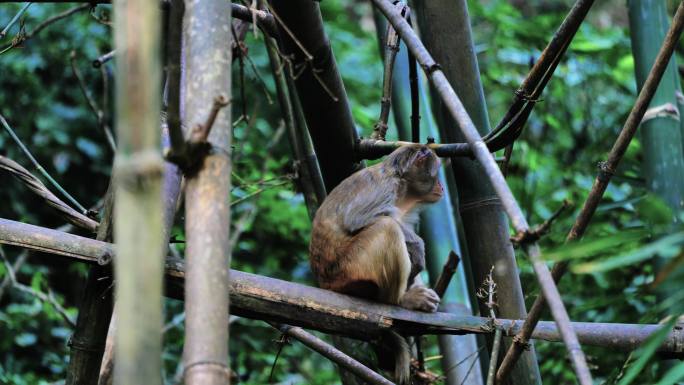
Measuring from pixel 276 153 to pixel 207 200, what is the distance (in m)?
7.52

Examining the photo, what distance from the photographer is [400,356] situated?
15.4 feet

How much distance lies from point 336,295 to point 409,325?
40 centimetres

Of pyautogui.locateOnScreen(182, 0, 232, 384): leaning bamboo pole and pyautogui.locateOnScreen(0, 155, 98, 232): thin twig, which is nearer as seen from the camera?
pyautogui.locateOnScreen(182, 0, 232, 384): leaning bamboo pole

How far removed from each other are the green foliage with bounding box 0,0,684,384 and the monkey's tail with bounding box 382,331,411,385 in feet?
8.34

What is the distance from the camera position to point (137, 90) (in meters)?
→ 1.62

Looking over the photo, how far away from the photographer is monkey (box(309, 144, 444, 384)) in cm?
517

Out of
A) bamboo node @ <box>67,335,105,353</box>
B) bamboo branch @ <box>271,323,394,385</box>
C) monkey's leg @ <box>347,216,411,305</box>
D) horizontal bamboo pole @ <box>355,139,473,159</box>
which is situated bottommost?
bamboo node @ <box>67,335,105,353</box>

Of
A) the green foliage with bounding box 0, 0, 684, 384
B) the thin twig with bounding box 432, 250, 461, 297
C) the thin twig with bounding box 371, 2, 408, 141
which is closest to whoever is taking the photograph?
the thin twig with bounding box 432, 250, 461, 297

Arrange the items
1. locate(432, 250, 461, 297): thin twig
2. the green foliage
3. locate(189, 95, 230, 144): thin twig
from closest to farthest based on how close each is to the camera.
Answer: locate(189, 95, 230, 144): thin twig, locate(432, 250, 461, 297): thin twig, the green foliage

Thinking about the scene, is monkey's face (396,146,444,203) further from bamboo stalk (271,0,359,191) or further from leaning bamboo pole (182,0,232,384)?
leaning bamboo pole (182,0,232,384)

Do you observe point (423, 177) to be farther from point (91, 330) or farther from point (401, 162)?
point (91, 330)

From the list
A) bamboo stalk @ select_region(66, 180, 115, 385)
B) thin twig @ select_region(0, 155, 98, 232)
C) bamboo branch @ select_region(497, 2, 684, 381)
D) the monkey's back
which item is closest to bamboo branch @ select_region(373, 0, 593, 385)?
bamboo branch @ select_region(497, 2, 684, 381)

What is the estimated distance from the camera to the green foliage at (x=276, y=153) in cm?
771

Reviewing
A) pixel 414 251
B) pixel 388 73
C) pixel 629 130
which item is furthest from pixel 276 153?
pixel 629 130
